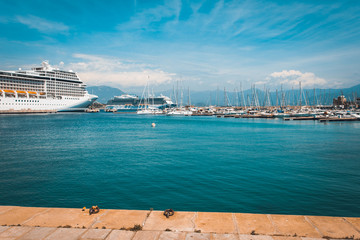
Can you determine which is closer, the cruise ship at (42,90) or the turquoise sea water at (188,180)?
the turquoise sea water at (188,180)

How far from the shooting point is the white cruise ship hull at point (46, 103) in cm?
8200

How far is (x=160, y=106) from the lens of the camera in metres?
141

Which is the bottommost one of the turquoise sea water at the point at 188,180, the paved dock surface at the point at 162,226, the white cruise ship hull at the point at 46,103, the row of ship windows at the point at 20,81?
the turquoise sea water at the point at 188,180

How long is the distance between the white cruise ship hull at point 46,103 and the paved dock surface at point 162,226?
9262cm

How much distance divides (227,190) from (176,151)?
33.6ft

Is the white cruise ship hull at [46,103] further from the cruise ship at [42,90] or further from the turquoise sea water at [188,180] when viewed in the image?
the turquoise sea water at [188,180]

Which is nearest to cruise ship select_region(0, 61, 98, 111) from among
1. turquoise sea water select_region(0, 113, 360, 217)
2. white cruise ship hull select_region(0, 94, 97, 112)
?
white cruise ship hull select_region(0, 94, 97, 112)

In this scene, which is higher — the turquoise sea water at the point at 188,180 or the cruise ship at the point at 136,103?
the cruise ship at the point at 136,103

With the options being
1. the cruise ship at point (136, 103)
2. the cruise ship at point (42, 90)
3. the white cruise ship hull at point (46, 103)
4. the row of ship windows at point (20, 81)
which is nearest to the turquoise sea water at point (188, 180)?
the white cruise ship hull at point (46, 103)

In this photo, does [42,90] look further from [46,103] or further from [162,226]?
[162,226]

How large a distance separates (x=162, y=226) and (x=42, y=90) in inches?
4079

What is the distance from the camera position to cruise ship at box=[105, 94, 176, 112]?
142375 millimetres

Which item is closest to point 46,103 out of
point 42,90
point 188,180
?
point 42,90

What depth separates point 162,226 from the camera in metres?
6.15
